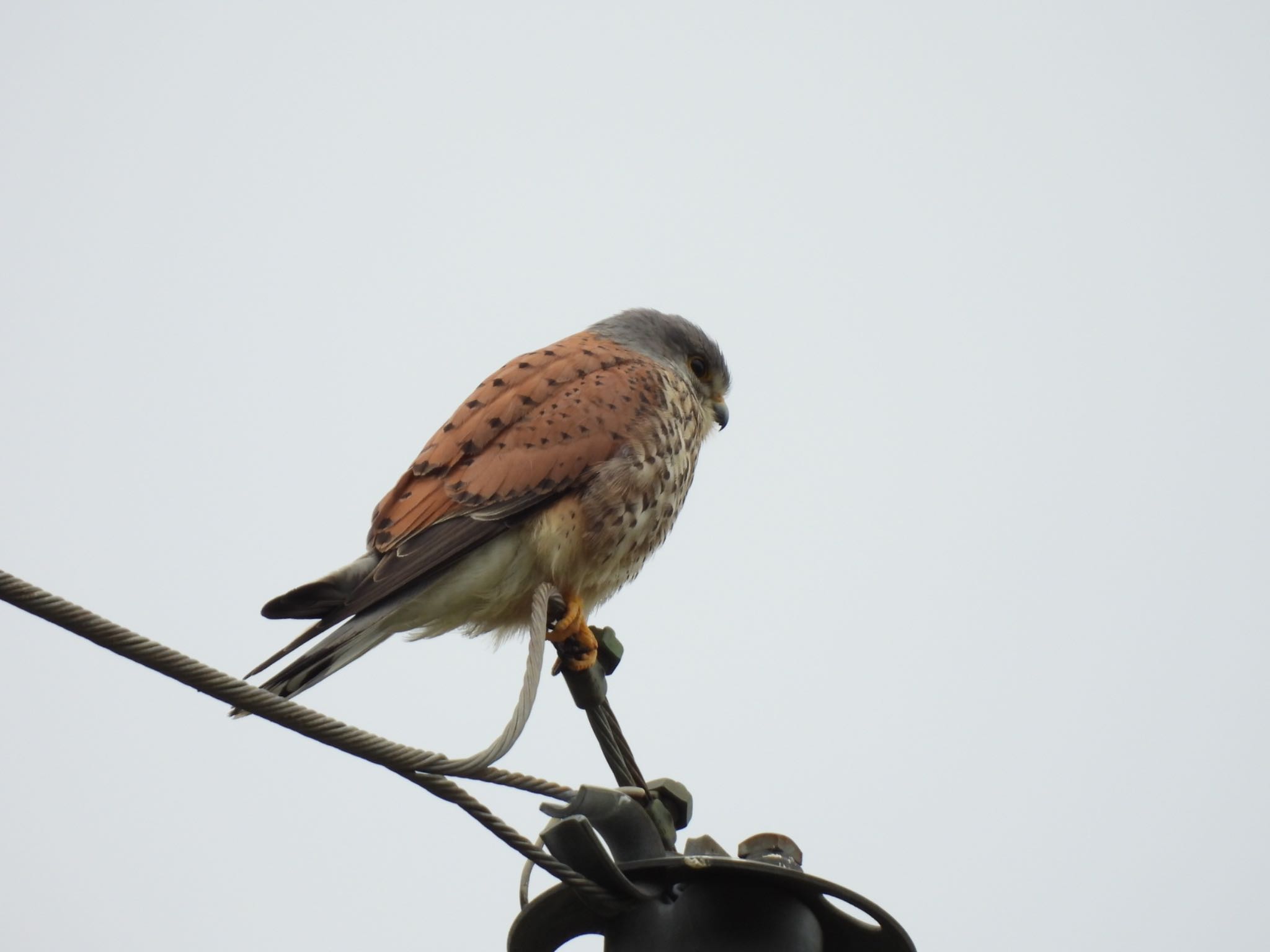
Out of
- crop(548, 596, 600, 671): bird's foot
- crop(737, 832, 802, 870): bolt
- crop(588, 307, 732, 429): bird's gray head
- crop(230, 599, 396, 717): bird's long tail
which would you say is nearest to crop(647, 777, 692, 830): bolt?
crop(737, 832, 802, 870): bolt

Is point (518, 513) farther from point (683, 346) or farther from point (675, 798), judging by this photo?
point (683, 346)

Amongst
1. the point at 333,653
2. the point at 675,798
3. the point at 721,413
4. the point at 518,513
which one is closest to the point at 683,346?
the point at 721,413

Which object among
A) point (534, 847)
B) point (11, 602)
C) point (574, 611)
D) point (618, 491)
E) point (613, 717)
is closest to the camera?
point (11, 602)

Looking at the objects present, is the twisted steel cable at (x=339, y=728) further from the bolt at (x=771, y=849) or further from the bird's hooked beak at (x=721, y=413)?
the bird's hooked beak at (x=721, y=413)

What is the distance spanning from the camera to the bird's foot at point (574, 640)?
270 cm

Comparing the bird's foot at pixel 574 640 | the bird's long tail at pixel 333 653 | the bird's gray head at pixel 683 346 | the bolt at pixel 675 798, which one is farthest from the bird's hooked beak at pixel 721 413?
the bolt at pixel 675 798

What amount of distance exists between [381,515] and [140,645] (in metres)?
1.57

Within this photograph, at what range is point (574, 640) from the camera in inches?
112

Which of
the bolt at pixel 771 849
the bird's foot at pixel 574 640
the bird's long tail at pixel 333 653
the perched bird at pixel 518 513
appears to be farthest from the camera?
the perched bird at pixel 518 513

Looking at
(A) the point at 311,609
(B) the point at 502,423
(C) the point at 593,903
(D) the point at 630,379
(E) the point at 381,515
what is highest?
(D) the point at 630,379

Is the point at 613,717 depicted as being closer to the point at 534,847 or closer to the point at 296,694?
the point at 534,847

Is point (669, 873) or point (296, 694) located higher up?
point (296, 694)

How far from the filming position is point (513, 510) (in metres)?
3.13

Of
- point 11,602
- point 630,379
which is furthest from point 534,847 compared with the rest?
point 630,379
